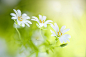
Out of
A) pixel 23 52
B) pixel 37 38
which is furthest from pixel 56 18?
pixel 23 52

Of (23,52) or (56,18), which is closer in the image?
(23,52)

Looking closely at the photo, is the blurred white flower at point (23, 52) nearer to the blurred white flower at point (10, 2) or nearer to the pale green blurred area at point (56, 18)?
the pale green blurred area at point (56, 18)

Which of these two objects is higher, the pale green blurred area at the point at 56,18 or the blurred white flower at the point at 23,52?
the pale green blurred area at the point at 56,18

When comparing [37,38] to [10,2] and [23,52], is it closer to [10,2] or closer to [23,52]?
[23,52]

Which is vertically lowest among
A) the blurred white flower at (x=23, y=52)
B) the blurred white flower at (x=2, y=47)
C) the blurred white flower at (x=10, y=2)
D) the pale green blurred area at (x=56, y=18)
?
the blurred white flower at (x=23, y=52)

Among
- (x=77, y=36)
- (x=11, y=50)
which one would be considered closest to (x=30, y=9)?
(x=11, y=50)

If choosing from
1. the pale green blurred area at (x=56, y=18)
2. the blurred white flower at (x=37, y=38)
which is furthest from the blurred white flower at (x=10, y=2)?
the blurred white flower at (x=37, y=38)

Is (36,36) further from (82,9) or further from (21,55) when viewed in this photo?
(82,9)

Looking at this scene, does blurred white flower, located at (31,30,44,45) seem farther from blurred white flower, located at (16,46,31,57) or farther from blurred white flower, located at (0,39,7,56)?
blurred white flower, located at (0,39,7,56)
